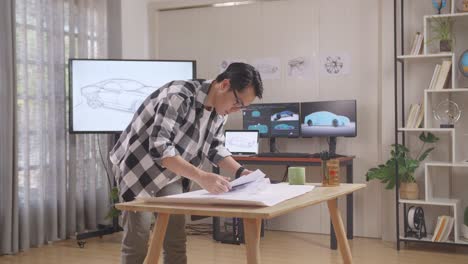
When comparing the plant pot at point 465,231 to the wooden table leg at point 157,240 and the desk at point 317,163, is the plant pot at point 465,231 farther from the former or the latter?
the wooden table leg at point 157,240

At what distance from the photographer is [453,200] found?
177 inches

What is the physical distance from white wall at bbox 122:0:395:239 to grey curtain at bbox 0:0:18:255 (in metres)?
2.32

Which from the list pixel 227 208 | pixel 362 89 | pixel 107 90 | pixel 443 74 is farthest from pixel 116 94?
pixel 227 208

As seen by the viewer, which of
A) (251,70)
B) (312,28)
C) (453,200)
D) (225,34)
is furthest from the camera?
(225,34)

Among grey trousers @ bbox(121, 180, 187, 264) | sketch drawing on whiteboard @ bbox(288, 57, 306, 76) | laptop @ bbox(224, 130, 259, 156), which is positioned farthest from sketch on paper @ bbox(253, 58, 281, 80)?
grey trousers @ bbox(121, 180, 187, 264)

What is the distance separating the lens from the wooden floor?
424cm

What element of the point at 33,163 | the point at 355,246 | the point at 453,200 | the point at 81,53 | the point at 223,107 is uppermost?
the point at 81,53

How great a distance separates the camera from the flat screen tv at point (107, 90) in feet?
15.7

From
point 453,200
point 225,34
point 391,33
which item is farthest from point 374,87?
point 225,34

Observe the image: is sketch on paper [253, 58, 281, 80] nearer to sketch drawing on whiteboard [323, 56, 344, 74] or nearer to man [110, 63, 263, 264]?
sketch drawing on whiteboard [323, 56, 344, 74]

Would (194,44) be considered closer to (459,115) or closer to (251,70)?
(459,115)

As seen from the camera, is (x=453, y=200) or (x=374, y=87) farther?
(x=374, y=87)

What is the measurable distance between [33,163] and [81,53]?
1043 mm

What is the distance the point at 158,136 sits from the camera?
217 cm
